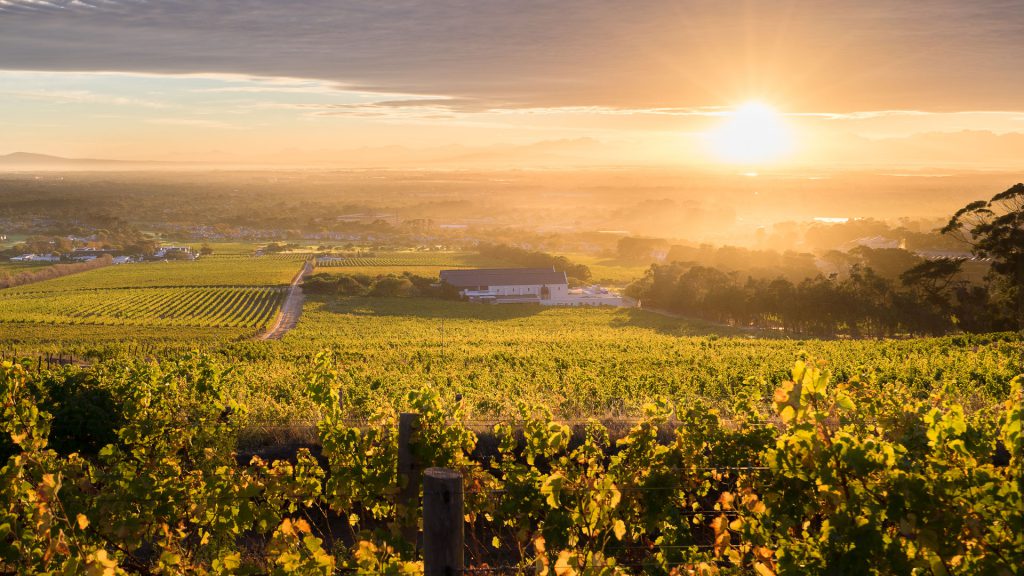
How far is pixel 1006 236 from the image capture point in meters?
31.1

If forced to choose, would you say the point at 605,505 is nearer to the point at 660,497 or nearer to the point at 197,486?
the point at 660,497

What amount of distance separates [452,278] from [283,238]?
78311mm

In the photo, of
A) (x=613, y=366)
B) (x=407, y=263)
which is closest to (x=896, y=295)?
(x=613, y=366)

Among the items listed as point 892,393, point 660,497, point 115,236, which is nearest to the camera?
point 660,497

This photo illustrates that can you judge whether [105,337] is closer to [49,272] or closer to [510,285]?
[510,285]

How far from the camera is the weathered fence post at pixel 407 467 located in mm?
4965

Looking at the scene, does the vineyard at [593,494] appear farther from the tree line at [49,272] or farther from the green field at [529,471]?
the tree line at [49,272]

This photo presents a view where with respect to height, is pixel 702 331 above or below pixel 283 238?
below

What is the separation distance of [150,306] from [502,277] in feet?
100

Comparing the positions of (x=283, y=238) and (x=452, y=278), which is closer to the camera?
(x=452, y=278)

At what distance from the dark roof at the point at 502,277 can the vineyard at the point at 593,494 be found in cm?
6441

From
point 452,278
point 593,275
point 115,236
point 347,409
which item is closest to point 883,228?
point 593,275

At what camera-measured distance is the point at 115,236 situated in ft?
408

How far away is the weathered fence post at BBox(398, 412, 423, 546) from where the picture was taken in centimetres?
496
